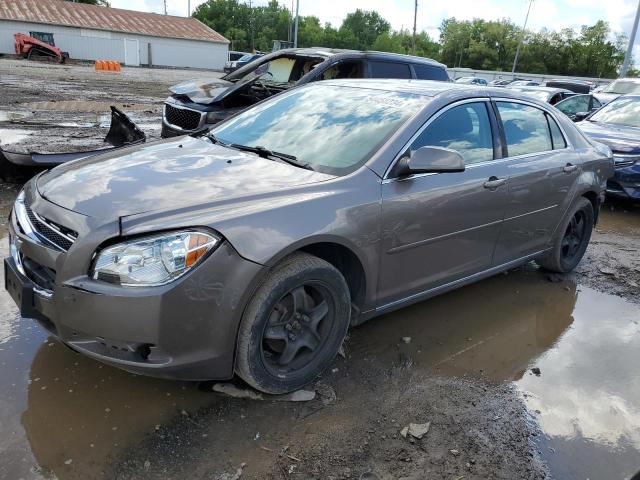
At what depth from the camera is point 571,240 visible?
16.6ft

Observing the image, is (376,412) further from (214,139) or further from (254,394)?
(214,139)

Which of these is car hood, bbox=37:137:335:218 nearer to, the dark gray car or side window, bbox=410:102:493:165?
the dark gray car

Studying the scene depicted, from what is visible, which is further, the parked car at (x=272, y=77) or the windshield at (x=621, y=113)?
the windshield at (x=621, y=113)

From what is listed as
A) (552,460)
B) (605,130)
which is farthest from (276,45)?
(552,460)

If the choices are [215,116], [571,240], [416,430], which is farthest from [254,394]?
[215,116]

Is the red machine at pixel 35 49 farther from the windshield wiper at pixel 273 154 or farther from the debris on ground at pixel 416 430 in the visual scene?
the debris on ground at pixel 416 430

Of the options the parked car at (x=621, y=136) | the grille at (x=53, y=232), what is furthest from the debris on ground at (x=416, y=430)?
the parked car at (x=621, y=136)

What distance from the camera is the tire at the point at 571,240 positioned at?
477 cm

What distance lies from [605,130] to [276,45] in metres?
33.9

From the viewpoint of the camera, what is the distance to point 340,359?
3.38 m

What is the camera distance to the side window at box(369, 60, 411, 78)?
26.1 feet

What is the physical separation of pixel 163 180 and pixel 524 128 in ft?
9.44

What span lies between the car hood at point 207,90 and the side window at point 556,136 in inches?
174

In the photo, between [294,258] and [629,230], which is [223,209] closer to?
[294,258]
